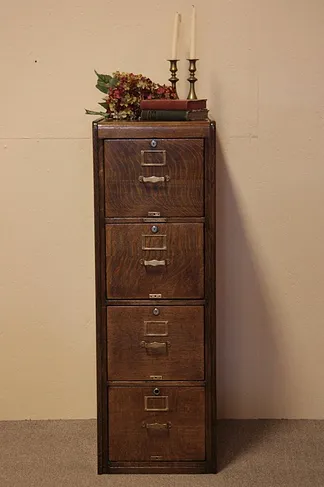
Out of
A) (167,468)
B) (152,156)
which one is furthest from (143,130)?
(167,468)

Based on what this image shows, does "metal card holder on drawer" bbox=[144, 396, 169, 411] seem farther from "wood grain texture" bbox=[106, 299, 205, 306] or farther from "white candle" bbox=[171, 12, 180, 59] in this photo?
"white candle" bbox=[171, 12, 180, 59]

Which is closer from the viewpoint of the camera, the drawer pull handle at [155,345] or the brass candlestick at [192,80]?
the drawer pull handle at [155,345]

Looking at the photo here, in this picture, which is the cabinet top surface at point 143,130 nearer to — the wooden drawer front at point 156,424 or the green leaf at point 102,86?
the green leaf at point 102,86

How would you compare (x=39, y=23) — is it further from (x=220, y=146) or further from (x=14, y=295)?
(x=14, y=295)

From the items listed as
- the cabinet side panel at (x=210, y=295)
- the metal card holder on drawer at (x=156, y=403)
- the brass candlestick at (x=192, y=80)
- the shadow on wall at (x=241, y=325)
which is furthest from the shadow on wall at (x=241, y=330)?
the metal card holder on drawer at (x=156, y=403)

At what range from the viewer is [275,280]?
12.0ft

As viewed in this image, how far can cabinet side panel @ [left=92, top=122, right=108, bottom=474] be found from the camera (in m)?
3.06

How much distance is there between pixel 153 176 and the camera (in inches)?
120

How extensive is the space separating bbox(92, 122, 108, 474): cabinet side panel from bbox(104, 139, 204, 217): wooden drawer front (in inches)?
1.0

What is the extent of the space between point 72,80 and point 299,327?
1407mm

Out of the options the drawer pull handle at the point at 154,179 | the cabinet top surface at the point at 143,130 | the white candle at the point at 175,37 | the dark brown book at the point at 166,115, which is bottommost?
the drawer pull handle at the point at 154,179

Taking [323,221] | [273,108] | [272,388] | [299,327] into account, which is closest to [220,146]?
[273,108]

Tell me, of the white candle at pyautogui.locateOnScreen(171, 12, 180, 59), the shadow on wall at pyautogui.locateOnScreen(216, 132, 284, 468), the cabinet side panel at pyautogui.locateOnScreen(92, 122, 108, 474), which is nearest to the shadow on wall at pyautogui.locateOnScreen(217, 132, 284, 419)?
the shadow on wall at pyautogui.locateOnScreen(216, 132, 284, 468)

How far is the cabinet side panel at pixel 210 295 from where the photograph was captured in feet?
9.99
